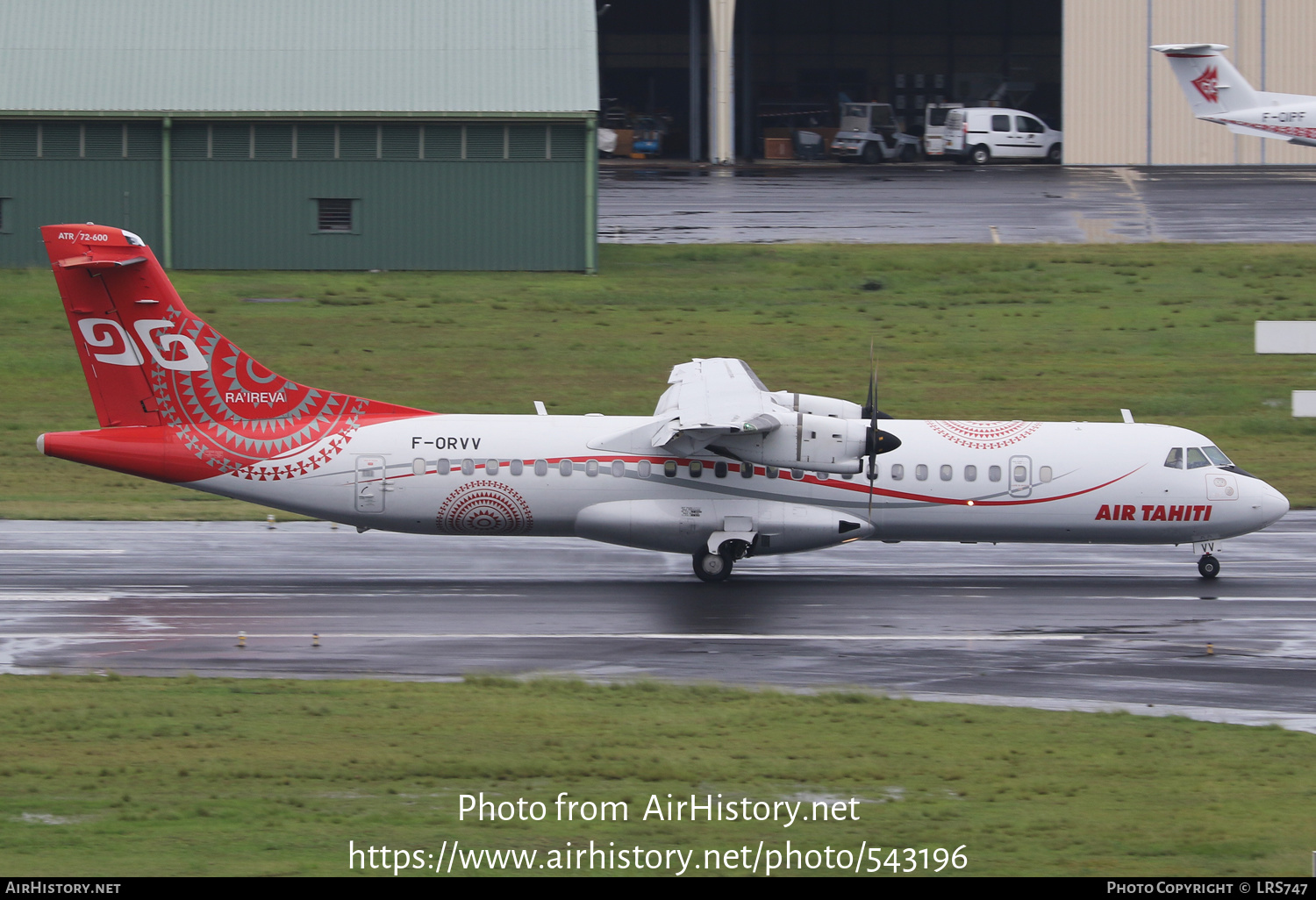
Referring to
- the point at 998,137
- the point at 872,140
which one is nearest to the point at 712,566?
the point at 998,137

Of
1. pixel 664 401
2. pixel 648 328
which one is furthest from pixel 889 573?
pixel 648 328

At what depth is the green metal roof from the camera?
4484 centimetres

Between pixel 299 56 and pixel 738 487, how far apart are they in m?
27.6

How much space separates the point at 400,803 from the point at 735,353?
27465 millimetres

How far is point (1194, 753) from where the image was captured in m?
15.6

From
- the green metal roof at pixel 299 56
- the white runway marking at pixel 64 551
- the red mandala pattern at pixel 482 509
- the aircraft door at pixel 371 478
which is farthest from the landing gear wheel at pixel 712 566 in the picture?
the green metal roof at pixel 299 56

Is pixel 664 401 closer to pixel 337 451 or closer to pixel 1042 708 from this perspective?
pixel 337 451

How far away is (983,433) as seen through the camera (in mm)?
26125

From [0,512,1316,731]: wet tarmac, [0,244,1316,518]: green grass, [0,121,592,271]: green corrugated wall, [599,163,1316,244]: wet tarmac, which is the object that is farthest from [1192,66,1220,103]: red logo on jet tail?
[0,512,1316,731]: wet tarmac

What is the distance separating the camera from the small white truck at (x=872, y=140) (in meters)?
67.3

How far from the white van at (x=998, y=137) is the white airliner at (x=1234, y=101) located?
8551 mm

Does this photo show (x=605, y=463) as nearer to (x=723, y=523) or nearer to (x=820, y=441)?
(x=723, y=523)

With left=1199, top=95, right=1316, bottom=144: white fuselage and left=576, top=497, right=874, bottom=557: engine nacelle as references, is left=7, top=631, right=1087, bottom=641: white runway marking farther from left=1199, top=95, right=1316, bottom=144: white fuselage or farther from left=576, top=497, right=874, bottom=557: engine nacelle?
left=1199, top=95, right=1316, bottom=144: white fuselage

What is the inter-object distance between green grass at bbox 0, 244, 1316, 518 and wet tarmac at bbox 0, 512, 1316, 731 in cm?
Result: 648
